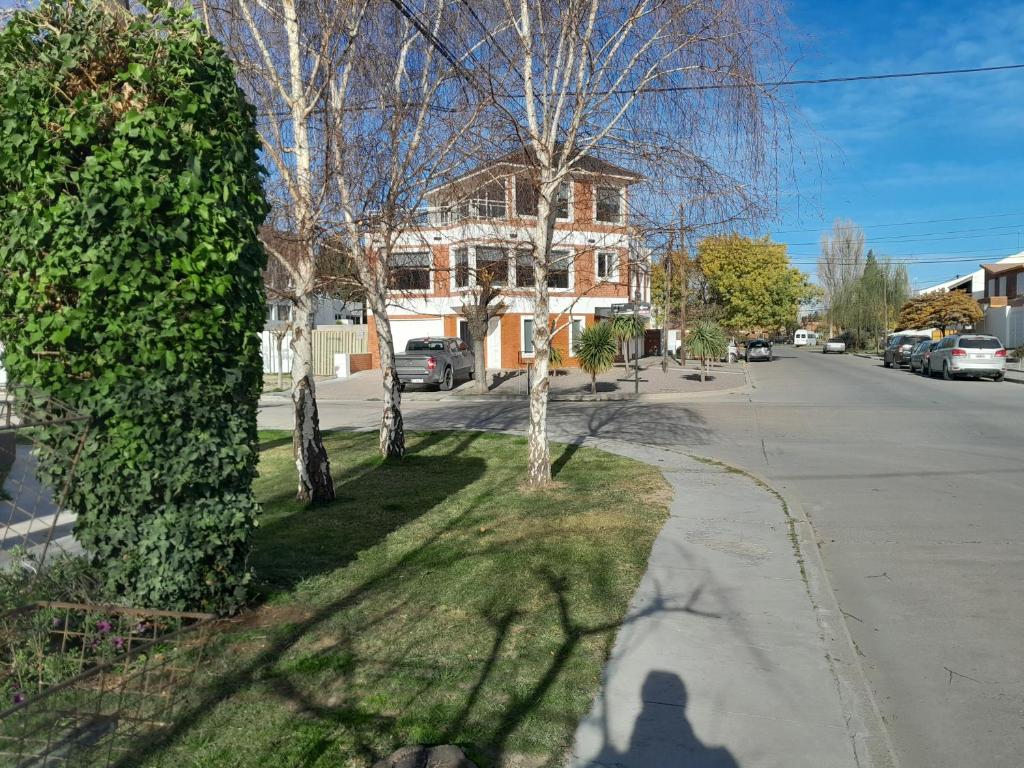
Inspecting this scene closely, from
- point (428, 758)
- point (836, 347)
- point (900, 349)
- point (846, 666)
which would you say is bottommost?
point (846, 666)

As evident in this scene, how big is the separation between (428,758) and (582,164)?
7700 mm

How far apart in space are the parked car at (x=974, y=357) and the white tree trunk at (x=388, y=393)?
79.0 ft

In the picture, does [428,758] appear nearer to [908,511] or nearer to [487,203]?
[908,511]

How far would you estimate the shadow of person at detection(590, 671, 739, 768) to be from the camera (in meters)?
3.58

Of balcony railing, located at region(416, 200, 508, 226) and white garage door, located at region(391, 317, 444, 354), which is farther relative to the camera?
white garage door, located at region(391, 317, 444, 354)

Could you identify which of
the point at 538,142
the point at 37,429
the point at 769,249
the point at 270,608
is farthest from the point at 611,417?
the point at 769,249

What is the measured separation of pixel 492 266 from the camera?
14.7 meters

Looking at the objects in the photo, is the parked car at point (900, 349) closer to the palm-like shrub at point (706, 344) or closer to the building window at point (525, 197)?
the palm-like shrub at point (706, 344)

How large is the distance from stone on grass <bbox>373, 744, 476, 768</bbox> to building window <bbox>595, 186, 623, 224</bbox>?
7.20m

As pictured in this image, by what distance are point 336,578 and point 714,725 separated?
125 inches

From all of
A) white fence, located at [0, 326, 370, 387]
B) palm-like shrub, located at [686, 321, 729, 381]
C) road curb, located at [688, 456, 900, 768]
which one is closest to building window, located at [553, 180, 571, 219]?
road curb, located at [688, 456, 900, 768]

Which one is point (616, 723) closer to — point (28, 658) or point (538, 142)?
point (28, 658)

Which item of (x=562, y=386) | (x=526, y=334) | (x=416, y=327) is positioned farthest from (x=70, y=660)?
(x=416, y=327)

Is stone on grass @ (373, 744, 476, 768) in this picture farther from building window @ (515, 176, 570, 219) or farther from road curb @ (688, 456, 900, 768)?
building window @ (515, 176, 570, 219)
